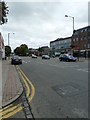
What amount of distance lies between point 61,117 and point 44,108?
75 centimetres

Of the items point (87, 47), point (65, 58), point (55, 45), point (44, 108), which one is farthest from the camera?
point (55, 45)

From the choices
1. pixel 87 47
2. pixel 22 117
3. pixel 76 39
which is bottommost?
pixel 22 117

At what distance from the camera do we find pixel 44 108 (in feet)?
13.5

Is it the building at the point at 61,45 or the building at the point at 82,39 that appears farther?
the building at the point at 61,45

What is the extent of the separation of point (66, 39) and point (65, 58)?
5571 centimetres

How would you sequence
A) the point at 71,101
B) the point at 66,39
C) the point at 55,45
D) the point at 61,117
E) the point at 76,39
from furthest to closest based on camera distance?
the point at 55,45 → the point at 66,39 → the point at 76,39 → the point at 71,101 → the point at 61,117

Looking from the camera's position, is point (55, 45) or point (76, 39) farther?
point (55, 45)

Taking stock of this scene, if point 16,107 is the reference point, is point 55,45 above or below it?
above

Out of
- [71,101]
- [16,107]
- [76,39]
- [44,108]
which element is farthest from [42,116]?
[76,39]

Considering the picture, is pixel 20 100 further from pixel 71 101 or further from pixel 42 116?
pixel 71 101

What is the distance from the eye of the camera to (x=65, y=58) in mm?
28359

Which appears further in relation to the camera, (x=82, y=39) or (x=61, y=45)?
(x=61, y=45)

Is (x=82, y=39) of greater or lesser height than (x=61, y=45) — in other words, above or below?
above

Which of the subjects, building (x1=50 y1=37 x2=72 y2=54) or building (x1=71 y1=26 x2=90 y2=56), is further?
building (x1=50 y1=37 x2=72 y2=54)
